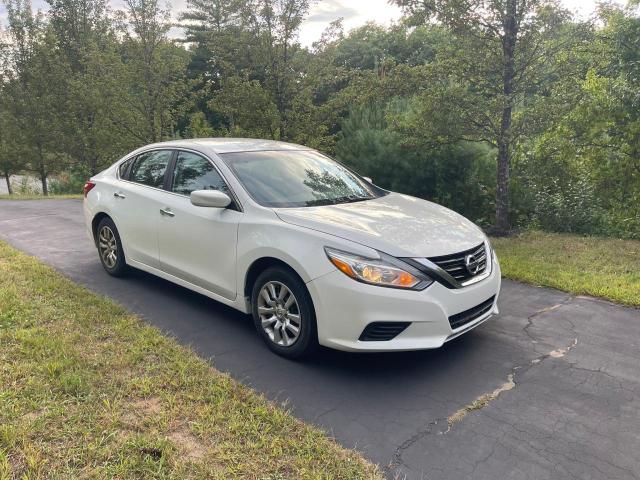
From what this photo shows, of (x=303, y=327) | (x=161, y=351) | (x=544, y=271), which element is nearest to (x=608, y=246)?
(x=544, y=271)

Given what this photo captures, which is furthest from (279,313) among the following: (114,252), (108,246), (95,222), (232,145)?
(95,222)

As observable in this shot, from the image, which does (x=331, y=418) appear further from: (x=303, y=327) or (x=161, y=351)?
(x=161, y=351)

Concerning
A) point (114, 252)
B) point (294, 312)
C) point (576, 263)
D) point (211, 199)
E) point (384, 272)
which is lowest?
point (576, 263)

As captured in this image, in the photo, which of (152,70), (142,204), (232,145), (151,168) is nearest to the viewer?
(232,145)

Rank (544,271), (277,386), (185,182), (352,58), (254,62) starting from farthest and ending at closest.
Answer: (352,58), (254,62), (544,271), (185,182), (277,386)

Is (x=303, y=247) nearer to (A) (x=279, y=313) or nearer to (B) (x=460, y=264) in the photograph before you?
(A) (x=279, y=313)

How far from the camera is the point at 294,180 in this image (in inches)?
180

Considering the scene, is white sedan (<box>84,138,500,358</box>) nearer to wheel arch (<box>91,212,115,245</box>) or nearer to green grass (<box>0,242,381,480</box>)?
wheel arch (<box>91,212,115,245</box>)

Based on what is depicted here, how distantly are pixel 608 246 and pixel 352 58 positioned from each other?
87.7 feet


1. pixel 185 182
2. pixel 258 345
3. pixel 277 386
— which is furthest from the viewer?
pixel 185 182

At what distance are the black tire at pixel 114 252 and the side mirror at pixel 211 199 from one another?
6.31ft

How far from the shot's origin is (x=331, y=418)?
3.07 m

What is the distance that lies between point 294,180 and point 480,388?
7.61ft

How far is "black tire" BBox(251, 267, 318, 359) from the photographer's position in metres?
3.61
